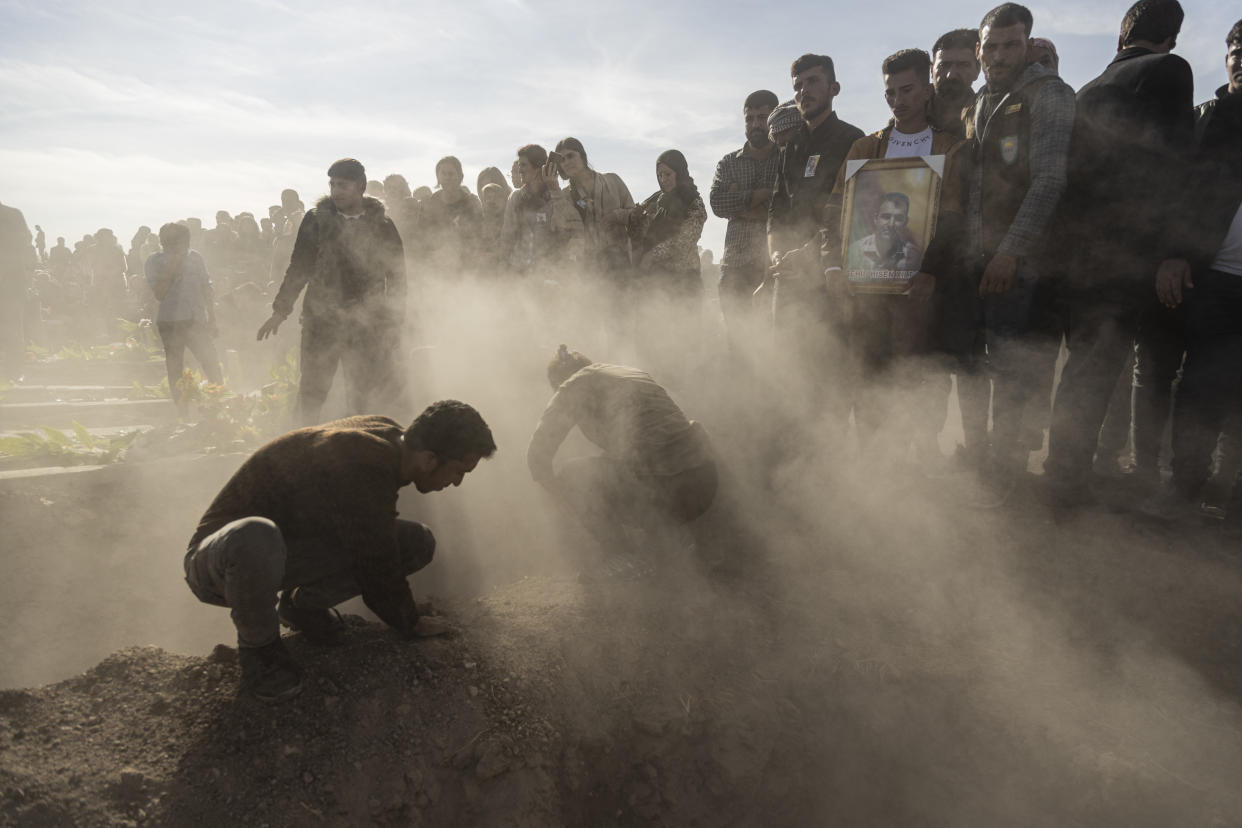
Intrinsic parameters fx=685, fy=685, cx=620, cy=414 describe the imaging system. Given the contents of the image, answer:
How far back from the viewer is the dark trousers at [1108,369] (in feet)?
10.7

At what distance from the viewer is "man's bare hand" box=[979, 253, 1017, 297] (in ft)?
10.8

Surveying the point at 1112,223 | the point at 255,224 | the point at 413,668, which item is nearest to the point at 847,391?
the point at 1112,223

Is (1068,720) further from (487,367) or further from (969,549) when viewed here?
(487,367)

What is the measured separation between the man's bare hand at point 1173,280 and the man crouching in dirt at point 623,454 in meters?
2.27

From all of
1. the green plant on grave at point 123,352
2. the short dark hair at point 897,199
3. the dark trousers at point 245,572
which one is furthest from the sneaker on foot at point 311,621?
the green plant on grave at point 123,352

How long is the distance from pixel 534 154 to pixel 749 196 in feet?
6.08

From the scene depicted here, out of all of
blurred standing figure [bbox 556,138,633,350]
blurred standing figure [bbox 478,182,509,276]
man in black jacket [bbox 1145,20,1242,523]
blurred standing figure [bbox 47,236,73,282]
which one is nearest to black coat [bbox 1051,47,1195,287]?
man in black jacket [bbox 1145,20,1242,523]

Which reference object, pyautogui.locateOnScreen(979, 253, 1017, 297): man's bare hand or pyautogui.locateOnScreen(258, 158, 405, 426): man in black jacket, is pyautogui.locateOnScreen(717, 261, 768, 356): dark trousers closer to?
pyautogui.locateOnScreen(979, 253, 1017, 297): man's bare hand

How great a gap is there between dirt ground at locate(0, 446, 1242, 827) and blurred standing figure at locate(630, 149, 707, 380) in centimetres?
229

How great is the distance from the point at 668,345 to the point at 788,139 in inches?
75.1

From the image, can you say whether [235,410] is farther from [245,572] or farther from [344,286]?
[245,572]

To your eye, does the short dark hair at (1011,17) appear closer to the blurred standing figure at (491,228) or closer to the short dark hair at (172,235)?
the blurred standing figure at (491,228)

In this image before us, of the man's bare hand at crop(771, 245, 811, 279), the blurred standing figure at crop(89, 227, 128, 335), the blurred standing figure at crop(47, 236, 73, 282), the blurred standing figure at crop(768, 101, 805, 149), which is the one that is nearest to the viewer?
the man's bare hand at crop(771, 245, 811, 279)

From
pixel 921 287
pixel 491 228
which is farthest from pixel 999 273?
pixel 491 228
